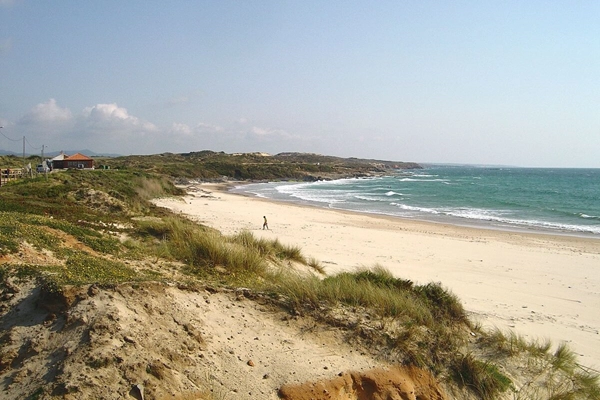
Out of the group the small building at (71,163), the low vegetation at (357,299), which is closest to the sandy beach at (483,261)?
the low vegetation at (357,299)

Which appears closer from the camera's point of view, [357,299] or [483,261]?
[357,299]

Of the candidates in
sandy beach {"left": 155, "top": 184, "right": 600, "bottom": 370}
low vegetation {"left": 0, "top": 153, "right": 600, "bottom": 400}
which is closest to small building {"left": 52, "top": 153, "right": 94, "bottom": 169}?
sandy beach {"left": 155, "top": 184, "right": 600, "bottom": 370}

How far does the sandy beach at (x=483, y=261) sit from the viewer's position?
400 inches

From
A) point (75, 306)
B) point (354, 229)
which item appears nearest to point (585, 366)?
point (75, 306)

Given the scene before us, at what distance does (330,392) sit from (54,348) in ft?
10.1

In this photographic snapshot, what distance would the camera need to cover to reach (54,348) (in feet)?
14.4

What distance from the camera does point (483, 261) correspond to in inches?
688

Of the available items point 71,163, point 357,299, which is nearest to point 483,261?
point 357,299

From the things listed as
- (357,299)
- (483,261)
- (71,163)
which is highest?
(71,163)

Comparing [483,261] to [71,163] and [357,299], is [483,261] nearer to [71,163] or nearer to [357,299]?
[357,299]

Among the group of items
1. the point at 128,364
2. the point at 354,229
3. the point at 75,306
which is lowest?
the point at 354,229

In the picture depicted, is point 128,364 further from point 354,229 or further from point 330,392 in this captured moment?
point 354,229

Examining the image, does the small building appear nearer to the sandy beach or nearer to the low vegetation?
the sandy beach

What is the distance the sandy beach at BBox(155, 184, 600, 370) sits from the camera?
10.1 meters
